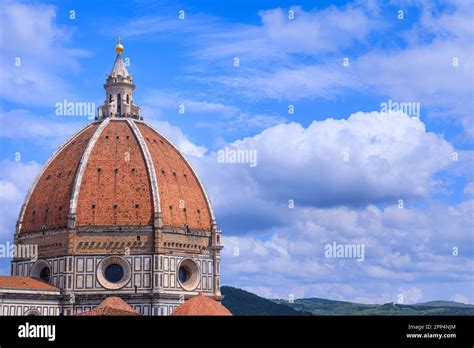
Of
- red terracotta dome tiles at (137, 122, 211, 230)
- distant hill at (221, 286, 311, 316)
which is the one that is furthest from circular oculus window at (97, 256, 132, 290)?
distant hill at (221, 286, 311, 316)

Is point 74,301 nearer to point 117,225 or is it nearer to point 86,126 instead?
point 117,225

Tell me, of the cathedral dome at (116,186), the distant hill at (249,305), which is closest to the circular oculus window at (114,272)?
the cathedral dome at (116,186)

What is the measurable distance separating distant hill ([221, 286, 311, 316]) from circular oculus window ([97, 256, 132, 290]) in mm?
42556

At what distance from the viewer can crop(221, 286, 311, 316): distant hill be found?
121m

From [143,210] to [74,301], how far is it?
30.6 ft

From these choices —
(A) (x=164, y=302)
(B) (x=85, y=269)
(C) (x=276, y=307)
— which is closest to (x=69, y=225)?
(B) (x=85, y=269)

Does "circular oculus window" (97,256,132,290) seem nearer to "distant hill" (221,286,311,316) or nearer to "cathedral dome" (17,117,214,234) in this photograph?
"cathedral dome" (17,117,214,234)

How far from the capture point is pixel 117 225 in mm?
78125
